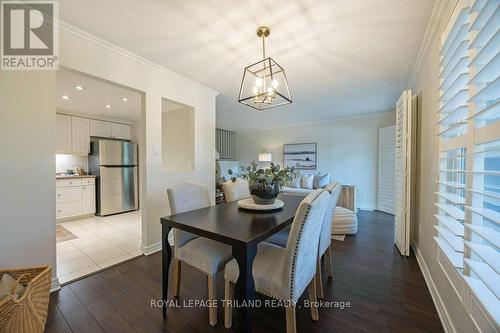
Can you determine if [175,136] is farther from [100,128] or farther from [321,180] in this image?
[321,180]

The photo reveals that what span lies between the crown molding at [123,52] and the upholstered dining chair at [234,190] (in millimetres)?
1616

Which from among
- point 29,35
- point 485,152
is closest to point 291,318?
point 485,152

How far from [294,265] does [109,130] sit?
5.35m

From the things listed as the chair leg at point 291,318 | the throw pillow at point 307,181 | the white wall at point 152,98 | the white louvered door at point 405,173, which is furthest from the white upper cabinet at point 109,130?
the white louvered door at point 405,173

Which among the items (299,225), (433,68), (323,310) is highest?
(433,68)

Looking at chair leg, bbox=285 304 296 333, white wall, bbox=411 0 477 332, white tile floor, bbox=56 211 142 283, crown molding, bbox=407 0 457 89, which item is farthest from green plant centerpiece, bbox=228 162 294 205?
white tile floor, bbox=56 211 142 283

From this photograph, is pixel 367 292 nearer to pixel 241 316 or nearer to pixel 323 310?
pixel 323 310

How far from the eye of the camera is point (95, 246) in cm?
276

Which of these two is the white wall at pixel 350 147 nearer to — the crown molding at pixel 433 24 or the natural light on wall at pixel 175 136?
the crown molding at pixel 433 24

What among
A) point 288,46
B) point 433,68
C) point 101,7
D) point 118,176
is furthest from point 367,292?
point 118,176

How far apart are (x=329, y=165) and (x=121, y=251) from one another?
4.95 meters

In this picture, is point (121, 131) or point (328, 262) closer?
point (328, 262)

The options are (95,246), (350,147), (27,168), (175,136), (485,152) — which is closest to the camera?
(485,152)

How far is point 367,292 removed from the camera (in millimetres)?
1771
